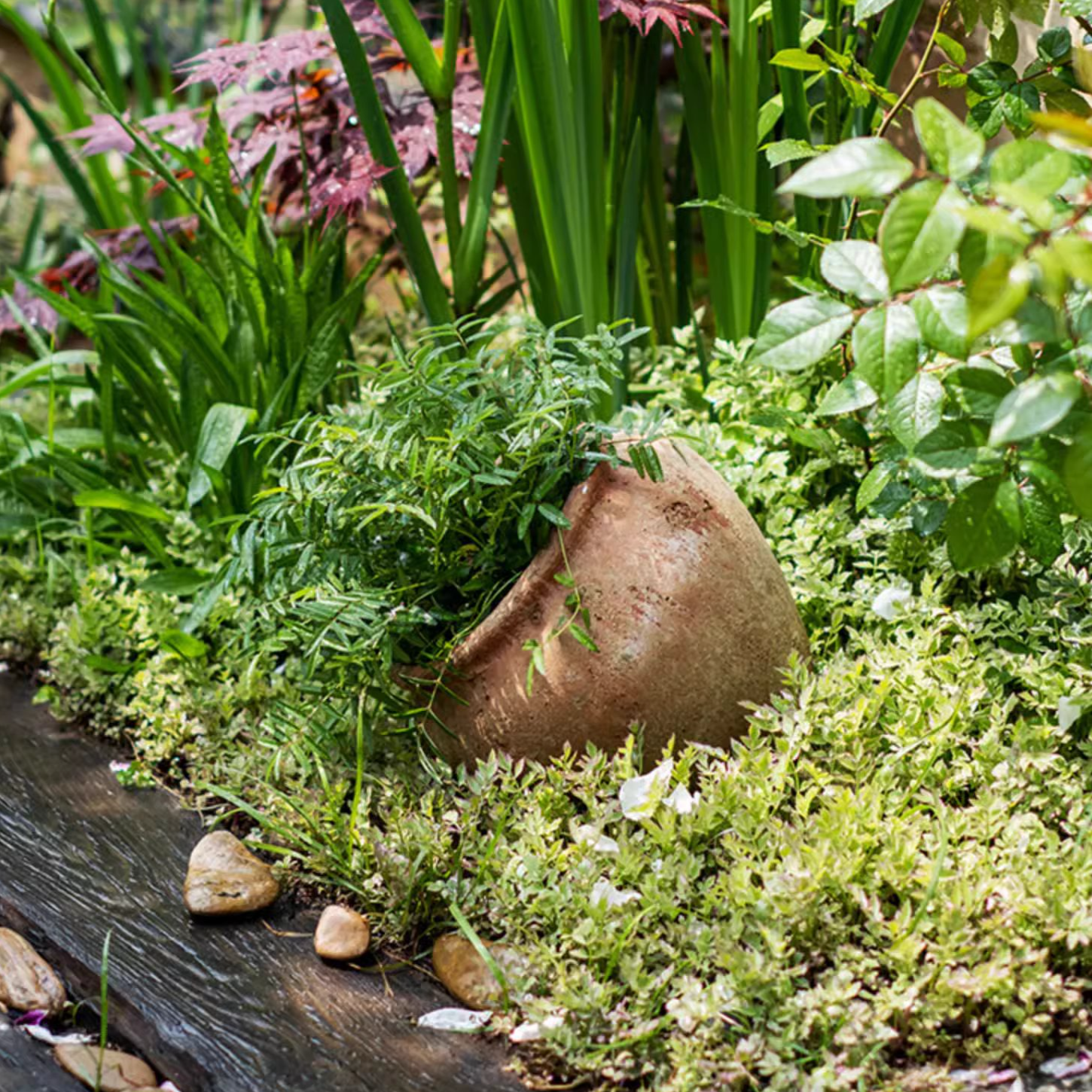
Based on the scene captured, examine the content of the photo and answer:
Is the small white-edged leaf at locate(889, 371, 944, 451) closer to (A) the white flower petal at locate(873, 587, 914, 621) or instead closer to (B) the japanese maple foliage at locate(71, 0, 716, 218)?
(A) the white flower petal at locate(873, 587, 914, 621)

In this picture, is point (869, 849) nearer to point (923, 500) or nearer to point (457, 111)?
point (923, 500)

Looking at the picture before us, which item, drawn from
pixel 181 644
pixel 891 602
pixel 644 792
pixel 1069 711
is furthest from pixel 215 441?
pixel 1069 711

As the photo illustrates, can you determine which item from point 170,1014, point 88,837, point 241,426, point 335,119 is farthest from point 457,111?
point 170,1014

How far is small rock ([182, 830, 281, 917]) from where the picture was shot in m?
1.59

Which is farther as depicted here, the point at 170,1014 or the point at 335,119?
the point at 335,119

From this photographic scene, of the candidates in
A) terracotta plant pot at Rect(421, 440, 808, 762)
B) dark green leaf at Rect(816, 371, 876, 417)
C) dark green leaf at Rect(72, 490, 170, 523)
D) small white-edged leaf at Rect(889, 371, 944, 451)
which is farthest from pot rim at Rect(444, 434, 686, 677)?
dark green leaf at Rect(72, 490, 170, 523)

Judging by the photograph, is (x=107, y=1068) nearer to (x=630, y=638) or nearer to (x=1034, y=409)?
(x=630, y=638)

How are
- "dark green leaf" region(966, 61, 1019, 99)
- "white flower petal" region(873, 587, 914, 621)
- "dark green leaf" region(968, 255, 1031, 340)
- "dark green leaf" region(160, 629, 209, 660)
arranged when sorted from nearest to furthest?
"dark green leaf" region(968, 255, 1031, 340) < "dark green leaf" region(966, 61, 1019, 99) < "white flower petal" region(873, 587, 914, 621) < "dark green leaf" region(160, 629, 209, 660)

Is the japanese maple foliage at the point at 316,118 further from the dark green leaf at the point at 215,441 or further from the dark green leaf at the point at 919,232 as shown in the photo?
the dark green leaf at the point at 919,232

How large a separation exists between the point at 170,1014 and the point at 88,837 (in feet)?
1.57

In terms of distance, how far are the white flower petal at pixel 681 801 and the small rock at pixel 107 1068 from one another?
0.69m

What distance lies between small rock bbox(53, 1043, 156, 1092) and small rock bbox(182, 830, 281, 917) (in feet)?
0.79

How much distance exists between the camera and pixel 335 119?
2.44 m

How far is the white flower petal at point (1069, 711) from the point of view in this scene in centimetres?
153
